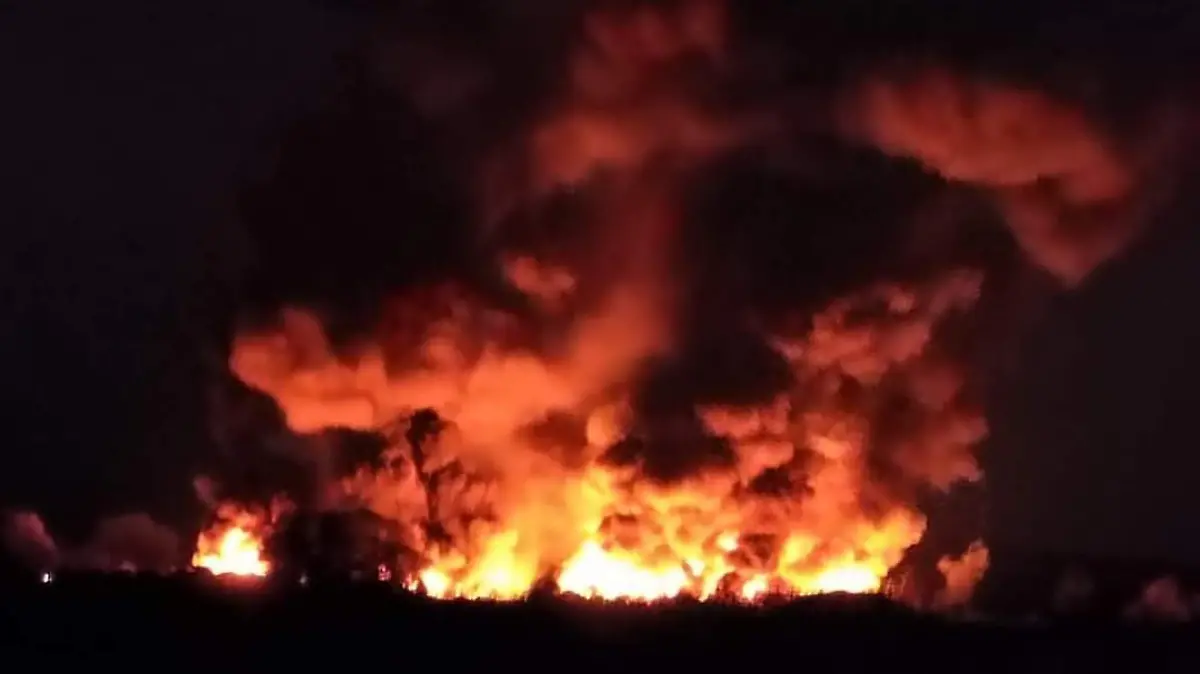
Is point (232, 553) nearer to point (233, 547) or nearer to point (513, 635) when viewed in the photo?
point (233, 547)

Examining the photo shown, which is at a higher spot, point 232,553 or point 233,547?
point 233,547

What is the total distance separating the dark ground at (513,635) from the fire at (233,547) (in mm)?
5602

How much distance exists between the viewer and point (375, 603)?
51.7m

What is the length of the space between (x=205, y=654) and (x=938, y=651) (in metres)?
17.8

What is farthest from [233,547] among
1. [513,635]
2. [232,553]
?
[513,635]

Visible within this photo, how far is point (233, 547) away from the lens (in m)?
61.5

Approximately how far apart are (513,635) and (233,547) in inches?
612

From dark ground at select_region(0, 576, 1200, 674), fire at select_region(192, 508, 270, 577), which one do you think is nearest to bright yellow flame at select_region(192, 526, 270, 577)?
fire at select_region(192, 508, 270, 577)

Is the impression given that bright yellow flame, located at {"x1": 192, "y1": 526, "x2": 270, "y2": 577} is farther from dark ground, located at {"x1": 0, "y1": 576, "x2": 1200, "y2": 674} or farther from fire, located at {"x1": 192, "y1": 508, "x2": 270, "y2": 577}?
dark ground, located at {"x1": 0, "y1": 576, "x2": 1200, "y2": 674}

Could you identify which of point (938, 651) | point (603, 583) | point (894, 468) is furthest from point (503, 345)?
point (938, 651)

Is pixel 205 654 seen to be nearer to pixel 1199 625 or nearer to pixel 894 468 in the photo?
pixel 894 468

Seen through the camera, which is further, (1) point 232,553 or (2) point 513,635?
(1) point 232,553

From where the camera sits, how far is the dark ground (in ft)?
148

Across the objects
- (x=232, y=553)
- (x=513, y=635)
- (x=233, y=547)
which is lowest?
(x=513, y=635)
